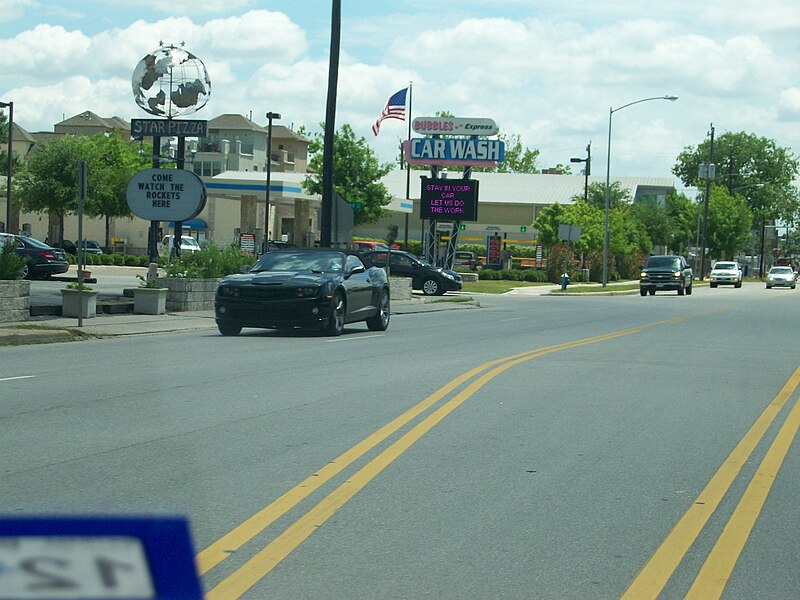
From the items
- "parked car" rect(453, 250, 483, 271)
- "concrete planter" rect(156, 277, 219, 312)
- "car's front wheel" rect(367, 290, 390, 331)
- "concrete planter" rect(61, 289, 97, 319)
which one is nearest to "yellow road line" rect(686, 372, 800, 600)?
"car's front wheel" rect(367, 290, 390, 331)

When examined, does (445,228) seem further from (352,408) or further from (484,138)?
(352,408)

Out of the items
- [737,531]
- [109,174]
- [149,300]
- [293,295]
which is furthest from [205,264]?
[109,174]

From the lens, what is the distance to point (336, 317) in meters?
19.8

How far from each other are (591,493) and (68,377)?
7.52 metres

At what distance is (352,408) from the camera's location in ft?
35.0

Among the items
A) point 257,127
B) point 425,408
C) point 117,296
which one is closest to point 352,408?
point 425,408

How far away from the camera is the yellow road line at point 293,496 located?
5430mm

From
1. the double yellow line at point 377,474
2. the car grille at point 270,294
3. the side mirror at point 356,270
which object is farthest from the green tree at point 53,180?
the double yellow line at point 377,474

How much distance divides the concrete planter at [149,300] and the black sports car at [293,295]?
368cm

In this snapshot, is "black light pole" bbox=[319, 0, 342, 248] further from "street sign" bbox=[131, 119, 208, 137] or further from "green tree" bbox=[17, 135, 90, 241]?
"green tree" bbox=[17, 135, 90, 241]

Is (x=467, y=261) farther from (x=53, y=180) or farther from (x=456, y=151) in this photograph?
(x=53, y=180)

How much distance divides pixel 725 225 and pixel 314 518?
103 m

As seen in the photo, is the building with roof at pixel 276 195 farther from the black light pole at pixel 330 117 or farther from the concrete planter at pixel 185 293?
the concrete planter at pixel 185 293

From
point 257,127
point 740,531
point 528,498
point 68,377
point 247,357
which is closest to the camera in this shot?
point 740,531
